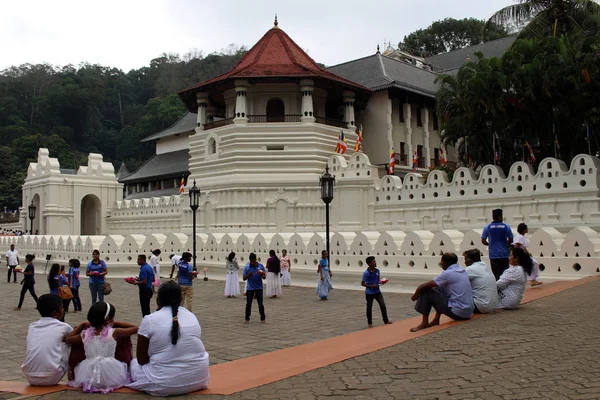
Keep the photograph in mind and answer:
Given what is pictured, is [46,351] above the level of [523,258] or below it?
below

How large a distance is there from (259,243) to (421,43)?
56.1 meters

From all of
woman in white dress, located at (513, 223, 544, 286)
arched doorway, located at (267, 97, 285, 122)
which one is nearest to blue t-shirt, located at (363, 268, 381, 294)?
woman in white dress, located at (513, 223, 544, 286)

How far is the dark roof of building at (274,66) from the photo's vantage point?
2948 centimetres

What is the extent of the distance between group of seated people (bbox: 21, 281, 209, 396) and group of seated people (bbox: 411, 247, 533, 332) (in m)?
3.84

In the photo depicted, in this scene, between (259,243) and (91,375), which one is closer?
(91,375)

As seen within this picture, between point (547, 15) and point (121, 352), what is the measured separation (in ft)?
81.3

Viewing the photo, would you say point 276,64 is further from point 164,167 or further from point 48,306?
point 48,306

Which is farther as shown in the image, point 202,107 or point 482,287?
point 202,107

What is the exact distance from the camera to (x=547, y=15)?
25797mm

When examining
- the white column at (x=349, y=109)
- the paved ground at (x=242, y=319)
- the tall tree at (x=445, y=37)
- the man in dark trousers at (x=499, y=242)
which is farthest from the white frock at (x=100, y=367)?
the tall tree at (x=445, y=37)

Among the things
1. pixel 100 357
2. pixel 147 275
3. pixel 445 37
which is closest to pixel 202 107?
pixel 147 275

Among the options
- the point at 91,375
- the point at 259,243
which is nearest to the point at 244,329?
the point at 91,375

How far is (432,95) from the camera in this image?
118 feet

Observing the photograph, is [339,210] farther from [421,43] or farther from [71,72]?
[71,72]
